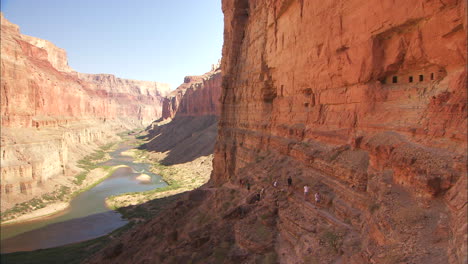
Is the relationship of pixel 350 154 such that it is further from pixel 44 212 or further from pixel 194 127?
pixel 194 127

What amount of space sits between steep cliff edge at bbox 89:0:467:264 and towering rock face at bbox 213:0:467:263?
1.6 inches

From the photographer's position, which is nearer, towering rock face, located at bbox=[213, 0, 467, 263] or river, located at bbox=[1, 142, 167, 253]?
towering rock face, located at bbox=[213, 0, 467, 263]

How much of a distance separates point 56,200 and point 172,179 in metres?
17.7

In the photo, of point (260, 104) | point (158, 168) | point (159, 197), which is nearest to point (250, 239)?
point (260, 104)

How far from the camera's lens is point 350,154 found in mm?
11008

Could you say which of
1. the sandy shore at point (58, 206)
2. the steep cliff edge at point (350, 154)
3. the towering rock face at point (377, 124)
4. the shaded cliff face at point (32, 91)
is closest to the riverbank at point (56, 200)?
the sandy shore at point (58, 206)

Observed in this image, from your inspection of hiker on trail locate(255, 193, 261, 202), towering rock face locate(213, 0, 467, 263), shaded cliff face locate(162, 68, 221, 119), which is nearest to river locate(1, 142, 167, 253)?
A: towering rock face locate(213, 0, 467, 263)

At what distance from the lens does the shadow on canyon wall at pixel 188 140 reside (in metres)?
60.3

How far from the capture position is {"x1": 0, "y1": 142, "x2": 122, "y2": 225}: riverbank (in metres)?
29.4

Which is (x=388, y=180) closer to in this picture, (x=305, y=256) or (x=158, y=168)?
(x=305, y=256)

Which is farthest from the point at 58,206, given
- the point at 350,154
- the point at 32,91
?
the point at 350,154

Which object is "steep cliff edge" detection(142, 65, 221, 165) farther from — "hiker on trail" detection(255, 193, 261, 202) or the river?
"hiker on trail" detection(255, 193, 261, 202)

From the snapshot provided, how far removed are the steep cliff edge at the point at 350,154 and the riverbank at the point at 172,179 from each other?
64.5ft

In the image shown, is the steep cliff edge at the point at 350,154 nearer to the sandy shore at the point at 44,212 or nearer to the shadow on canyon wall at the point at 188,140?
the sandy shore at the point at 44,212
